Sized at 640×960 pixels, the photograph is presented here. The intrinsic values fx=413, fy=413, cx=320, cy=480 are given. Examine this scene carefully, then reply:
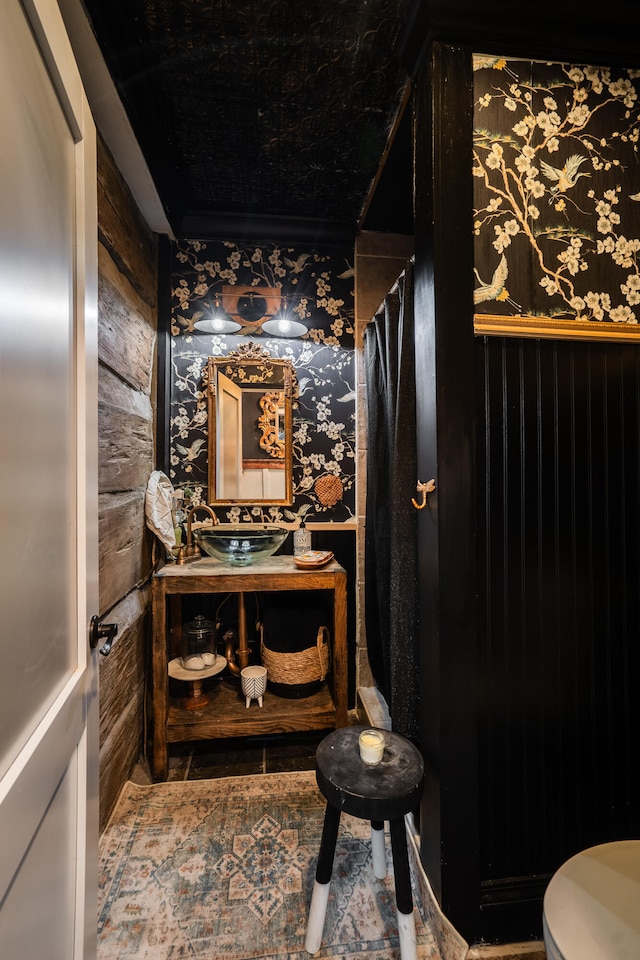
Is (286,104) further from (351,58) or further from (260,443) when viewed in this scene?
(260,443)

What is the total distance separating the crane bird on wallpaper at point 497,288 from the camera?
3.76ft

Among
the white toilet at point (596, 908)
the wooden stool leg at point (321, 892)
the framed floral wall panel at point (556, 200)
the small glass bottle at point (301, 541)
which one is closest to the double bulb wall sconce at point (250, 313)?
the small glass bottle at point (301, 541)

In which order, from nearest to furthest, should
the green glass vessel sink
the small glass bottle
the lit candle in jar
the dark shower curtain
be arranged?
the lit candle in jar, the dark shower curtain, the green glass vessel sink, the small glass bottle

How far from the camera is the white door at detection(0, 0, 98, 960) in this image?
1.93 ft

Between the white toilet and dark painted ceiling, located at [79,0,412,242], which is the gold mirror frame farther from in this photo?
the white toilet

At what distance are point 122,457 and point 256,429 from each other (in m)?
0.76

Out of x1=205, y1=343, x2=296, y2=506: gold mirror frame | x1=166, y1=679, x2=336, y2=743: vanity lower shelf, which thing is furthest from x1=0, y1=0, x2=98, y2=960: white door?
x1=205, y1=343, x2=296, y2=506: gold mirror frame

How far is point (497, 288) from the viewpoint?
3.78 feet

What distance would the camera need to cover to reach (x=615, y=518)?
120cm

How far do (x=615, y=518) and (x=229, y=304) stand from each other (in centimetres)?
199

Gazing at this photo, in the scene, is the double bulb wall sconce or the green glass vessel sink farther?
the double bulb wall sconce

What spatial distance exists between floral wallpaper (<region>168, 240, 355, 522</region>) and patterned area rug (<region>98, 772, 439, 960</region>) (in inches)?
48.5

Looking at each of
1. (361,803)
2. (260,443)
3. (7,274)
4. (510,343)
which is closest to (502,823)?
(361,803)

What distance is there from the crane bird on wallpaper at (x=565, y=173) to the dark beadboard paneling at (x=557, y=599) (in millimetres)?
446
